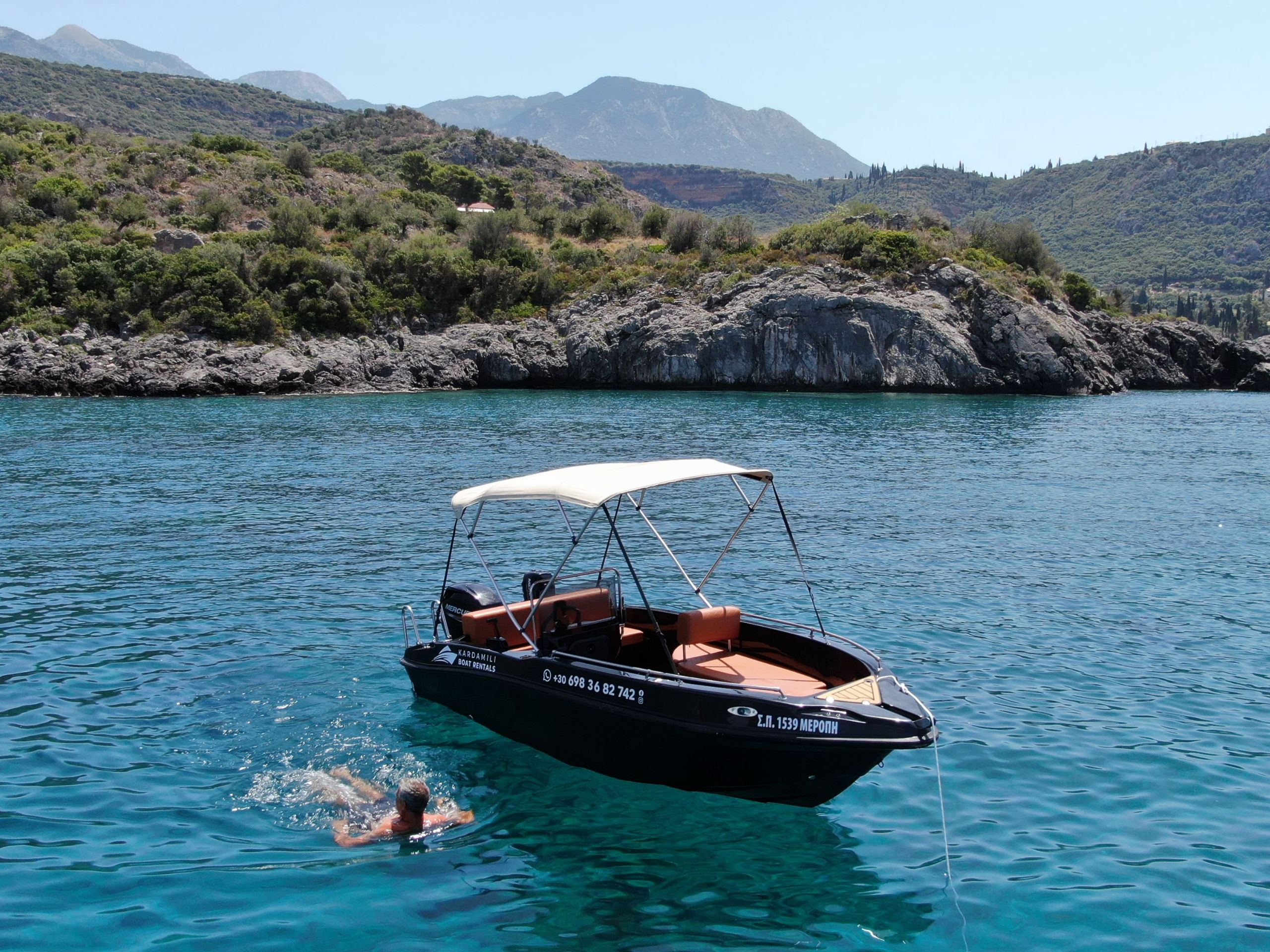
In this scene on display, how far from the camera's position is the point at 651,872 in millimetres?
8570

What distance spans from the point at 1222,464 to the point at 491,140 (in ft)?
433

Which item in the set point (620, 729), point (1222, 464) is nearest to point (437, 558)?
point (620, 729)

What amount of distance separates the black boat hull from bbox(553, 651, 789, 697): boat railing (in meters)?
0.03

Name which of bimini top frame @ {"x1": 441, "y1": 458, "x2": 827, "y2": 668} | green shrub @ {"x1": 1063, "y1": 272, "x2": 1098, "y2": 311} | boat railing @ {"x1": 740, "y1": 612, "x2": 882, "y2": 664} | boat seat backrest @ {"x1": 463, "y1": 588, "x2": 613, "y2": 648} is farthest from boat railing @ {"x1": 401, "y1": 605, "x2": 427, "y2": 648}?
green shrub @ {"x1": 1063, "y1": 272, "x2": 1098, "y2": 311}

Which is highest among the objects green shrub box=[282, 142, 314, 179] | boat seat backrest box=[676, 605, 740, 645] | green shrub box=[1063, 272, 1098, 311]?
green shrub box=[282, 142, 314, 179]

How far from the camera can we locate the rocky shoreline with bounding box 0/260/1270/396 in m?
63.0

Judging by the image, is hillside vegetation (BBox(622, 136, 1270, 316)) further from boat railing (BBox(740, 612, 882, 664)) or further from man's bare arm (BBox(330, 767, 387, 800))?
man's bare arm (BBox(330, 767, 387, 800))

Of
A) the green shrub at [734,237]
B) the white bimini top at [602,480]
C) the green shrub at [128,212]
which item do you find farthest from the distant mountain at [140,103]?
the white bimini top at [602,480]

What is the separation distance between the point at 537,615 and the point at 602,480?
6.97ft

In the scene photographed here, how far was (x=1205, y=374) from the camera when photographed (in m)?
77.0

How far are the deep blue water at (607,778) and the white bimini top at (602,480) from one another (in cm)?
301

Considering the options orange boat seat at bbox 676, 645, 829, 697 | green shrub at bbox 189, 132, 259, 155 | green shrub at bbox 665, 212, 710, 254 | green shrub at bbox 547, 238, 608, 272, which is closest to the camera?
orange boat seat at bbox 676, 645, 829, 697

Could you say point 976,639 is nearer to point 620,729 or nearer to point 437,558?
point 620,729

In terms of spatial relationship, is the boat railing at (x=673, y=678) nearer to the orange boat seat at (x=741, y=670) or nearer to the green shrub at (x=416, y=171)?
the orange boat seat at (x=741, y=670)
